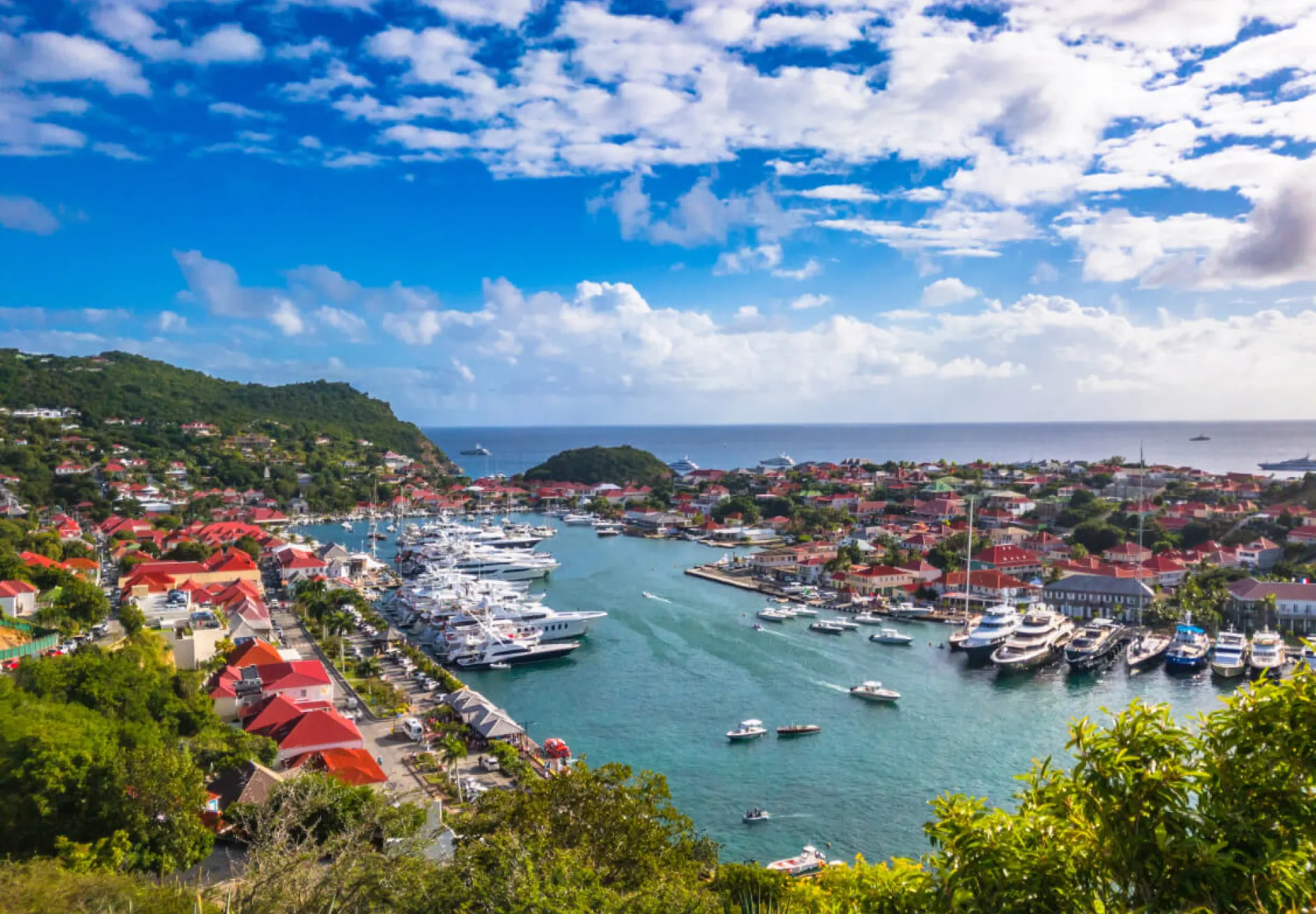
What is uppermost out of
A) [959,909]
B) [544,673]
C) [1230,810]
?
[1230,810]

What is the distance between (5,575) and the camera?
18.0 m

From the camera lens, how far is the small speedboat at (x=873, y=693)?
1494 cm

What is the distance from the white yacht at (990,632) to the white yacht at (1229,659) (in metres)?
3.77

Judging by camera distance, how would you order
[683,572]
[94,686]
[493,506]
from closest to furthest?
[94,686] < [683,572] < [493,506]

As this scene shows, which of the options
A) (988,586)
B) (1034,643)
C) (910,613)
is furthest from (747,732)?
(988,586)

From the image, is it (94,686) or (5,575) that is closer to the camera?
(94,686)

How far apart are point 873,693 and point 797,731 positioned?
2393mm

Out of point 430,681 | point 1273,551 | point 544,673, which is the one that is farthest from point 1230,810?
point 1273,551

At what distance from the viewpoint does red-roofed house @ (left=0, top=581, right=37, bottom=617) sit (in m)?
16.2

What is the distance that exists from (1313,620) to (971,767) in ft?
43.1

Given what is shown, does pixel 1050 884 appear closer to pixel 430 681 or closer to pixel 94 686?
pixel 94 686

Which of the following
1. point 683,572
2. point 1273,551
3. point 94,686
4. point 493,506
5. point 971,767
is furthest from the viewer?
point 493,506

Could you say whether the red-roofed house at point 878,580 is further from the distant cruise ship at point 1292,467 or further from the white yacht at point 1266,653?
the distant cruise ship at point 1292,467

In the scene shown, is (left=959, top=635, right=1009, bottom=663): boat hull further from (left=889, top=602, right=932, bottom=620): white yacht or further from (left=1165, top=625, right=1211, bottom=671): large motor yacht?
(left=889, top=602, right=932, bottom=620): white yacht
